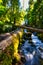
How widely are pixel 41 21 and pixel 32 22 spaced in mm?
8239

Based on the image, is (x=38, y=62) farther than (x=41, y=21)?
No

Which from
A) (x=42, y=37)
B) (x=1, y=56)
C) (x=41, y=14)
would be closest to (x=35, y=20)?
(x=41, y=14)

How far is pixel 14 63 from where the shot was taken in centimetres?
1427

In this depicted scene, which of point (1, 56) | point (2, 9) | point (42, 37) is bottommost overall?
point (42, 37)

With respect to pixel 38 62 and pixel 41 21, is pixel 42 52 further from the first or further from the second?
pixel 41 21

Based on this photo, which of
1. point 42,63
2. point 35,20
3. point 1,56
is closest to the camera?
point 1,56

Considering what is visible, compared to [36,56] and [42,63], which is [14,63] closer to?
[42,63]

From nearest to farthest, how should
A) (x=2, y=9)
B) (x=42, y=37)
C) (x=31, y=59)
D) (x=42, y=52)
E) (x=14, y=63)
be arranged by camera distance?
(x=2, y=9) < (x=14, y=63) < (x=31, y=59) < (x=42, y=52) < (x=42, y=37)

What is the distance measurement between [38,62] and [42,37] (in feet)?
45.8

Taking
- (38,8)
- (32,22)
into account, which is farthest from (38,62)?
(32,22)

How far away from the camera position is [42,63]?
1712 cm

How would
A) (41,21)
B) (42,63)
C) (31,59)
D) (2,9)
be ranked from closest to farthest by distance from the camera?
(2,9) < (42,63) < (31,59) < (41,21)

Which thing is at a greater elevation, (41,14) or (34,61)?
(41,14)

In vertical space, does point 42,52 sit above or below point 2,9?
below
